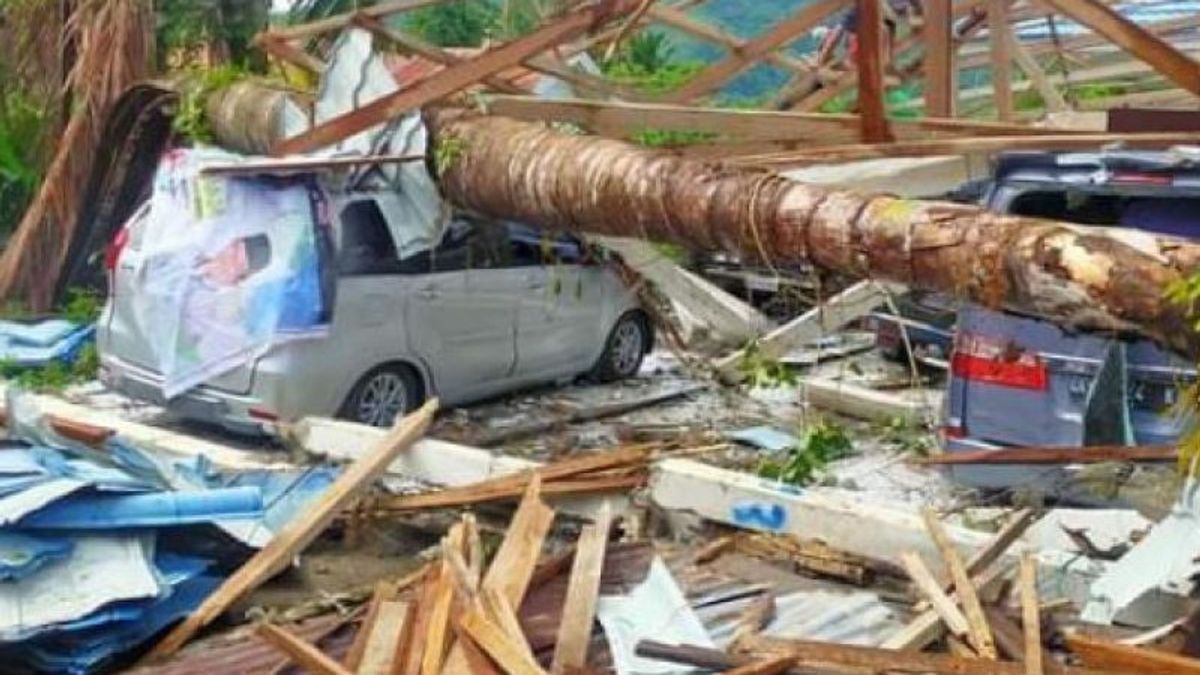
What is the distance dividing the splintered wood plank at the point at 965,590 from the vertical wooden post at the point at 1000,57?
4481 mm

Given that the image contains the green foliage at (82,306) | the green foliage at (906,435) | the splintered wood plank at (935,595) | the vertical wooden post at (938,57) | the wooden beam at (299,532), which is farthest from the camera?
the green foliage at (82,306)

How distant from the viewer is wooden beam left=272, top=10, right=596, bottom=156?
34.0ft

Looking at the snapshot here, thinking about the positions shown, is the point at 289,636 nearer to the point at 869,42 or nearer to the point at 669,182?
the point at 669,182

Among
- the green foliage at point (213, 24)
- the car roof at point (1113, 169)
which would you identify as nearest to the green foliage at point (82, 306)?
the green foliage at point (213, 24)

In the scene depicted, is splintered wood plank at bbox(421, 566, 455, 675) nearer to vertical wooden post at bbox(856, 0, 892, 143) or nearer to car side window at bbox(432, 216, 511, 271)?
vertical wooden post at bbox(856, 0, 892, 143)

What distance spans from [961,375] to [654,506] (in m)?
1.78

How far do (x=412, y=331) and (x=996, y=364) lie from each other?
493 cm

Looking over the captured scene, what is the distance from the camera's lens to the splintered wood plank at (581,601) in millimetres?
7015

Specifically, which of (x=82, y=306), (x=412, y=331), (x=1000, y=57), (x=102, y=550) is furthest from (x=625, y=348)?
(x=102, y=550)

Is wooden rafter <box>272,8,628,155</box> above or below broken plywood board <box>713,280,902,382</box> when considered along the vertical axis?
above

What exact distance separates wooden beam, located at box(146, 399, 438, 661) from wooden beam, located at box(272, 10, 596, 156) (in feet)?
6.62

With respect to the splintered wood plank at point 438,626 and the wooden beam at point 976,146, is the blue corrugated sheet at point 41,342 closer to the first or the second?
the wooden beam at point 976,146

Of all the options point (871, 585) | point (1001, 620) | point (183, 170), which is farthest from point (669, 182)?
point (183, 170)

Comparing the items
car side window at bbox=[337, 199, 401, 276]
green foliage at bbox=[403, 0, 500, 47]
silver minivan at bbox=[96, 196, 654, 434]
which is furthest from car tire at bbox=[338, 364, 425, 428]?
green foliage at bbox=[403, 0, 500, 47]
